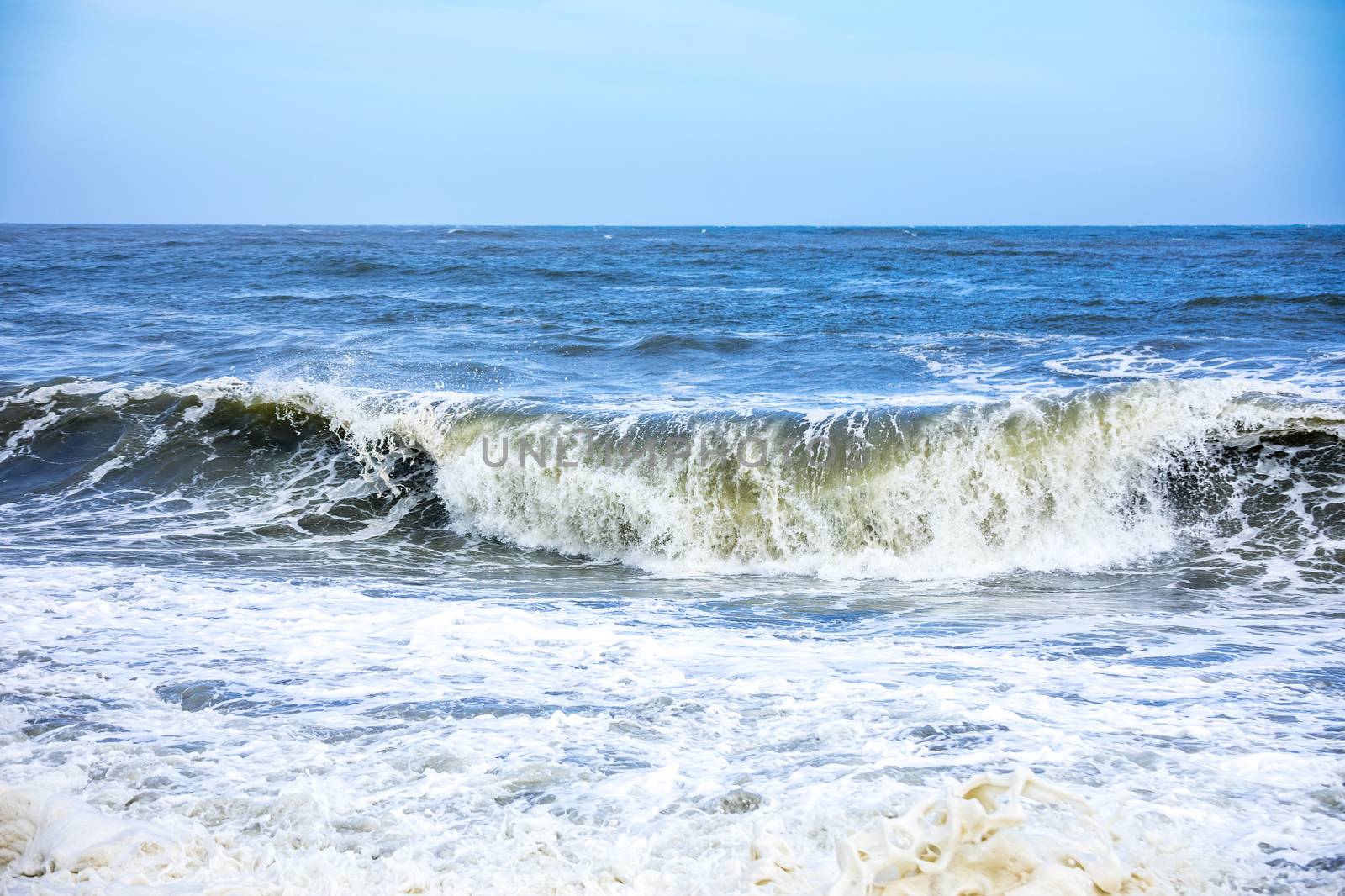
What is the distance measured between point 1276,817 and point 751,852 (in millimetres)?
1777

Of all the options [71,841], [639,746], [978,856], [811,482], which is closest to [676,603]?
[811,482]

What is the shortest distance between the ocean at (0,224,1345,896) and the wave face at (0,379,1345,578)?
40mm

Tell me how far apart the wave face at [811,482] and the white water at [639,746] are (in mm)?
2164

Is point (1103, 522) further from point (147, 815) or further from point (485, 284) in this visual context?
point (485, 284)

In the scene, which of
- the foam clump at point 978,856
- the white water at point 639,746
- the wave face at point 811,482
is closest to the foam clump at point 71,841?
the white water at point 639,746

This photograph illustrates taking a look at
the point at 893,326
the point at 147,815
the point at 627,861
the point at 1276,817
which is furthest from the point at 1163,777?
the point at 893,326

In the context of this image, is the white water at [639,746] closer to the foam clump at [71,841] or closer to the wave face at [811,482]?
the foam clump at [71,841]

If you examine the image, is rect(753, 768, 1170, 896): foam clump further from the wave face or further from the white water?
the wave face

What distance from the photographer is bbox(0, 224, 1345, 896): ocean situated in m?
2.96

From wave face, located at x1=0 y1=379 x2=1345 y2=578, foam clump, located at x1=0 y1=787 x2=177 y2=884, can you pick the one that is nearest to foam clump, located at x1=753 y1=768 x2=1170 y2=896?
foam clump, located at x1=0 y1=787 x2=177 y2=884

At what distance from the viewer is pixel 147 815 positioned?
3.18 metres

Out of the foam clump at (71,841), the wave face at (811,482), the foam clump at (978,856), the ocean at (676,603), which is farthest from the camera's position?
the wave face at (811,482)

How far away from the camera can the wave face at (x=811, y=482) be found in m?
8.30

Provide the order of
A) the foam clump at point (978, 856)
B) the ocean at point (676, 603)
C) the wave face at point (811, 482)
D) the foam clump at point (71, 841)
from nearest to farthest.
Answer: the foam clump at point (978, 856), the foam clump at point (71, 841), the ocean at point (676, 603), the wave face at point (811, 482)
